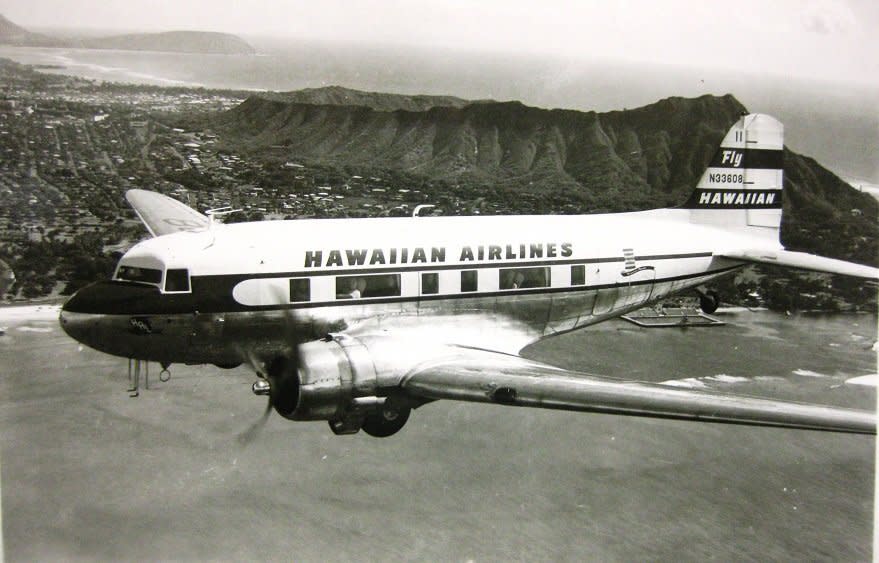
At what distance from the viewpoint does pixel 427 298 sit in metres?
6.89

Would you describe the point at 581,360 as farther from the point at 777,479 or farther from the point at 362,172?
the point at 362,172

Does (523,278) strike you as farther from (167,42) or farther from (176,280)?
(167,42)

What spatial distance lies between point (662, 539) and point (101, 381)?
18.3 ft

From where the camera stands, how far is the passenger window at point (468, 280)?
7027 mm

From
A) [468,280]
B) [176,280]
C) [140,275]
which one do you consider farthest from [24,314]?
[468,280]

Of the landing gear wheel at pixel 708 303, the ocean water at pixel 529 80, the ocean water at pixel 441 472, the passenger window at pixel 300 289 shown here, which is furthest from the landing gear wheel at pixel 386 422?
the landing gear wheel at pixel 708 303

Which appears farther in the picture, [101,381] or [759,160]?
[759,160]

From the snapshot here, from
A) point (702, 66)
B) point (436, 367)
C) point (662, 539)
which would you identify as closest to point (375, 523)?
point (436, 367)

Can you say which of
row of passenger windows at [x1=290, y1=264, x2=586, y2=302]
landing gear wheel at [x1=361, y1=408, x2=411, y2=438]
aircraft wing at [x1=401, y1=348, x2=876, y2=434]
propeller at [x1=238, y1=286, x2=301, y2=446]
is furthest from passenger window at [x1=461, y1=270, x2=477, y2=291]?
propeller at [x1=238, y1=286, x2=301, y2=446]

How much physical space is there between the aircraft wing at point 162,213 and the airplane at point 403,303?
2cm

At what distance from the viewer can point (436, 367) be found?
6148 millimetres

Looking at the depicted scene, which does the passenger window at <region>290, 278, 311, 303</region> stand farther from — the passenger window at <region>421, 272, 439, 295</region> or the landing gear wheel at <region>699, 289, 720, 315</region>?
the landing gear wheel at <region>699, 289, 720, 315</region>

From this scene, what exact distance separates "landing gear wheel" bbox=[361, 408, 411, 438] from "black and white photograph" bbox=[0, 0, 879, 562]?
3cm

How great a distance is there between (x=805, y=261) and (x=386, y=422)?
466 cm
